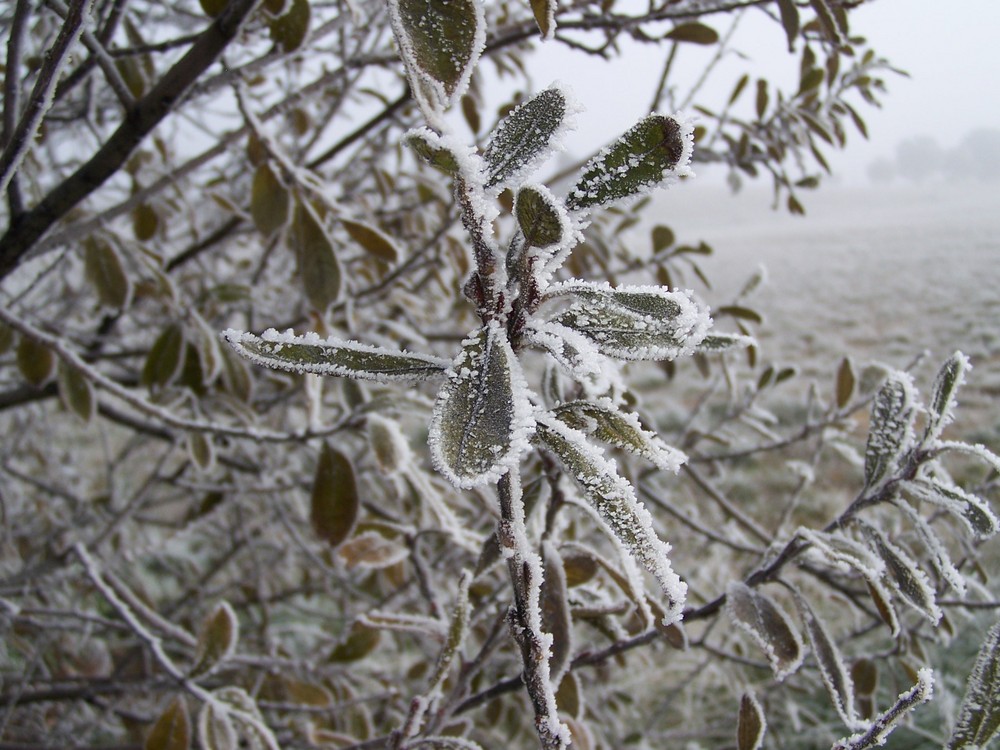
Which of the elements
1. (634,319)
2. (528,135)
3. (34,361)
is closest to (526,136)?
(528,135)

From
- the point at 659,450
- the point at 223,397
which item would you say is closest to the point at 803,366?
the point at 223,397

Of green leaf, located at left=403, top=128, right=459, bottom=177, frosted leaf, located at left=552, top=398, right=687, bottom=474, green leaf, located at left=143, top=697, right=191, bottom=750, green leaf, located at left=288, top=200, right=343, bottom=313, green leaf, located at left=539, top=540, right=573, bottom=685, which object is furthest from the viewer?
green leaf, located at left=288, top=200, right=343, bottom=313

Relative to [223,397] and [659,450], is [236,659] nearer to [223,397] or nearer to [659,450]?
[223,397]

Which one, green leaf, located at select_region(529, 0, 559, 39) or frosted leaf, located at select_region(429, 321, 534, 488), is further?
green leaf, located at select_region(529, 0, 559, 39)

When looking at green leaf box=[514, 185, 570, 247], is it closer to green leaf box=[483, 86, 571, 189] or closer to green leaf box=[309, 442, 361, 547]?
green leaf box=[483, 86, 571, 189]

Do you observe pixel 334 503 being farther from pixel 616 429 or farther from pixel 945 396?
pixel 945 396

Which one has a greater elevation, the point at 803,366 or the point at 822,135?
the point at 822,135

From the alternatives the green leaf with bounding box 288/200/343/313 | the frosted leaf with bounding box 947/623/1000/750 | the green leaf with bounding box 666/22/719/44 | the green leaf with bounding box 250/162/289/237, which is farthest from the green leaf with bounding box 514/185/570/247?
the green leaf with bounding box 666/22/719/44
